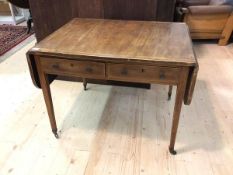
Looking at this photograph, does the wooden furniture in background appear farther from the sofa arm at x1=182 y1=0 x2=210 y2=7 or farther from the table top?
the sofa arm at x1=182 y1=0 x2=210 y2=7

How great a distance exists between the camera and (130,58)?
3.76 ft

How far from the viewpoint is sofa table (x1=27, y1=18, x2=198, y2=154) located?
1.15m

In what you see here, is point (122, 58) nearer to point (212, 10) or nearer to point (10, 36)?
point (212, 10)

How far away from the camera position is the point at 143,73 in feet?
3.92

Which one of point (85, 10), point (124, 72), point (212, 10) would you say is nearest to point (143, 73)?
point (124, 72)

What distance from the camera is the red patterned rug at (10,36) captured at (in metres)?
3.21

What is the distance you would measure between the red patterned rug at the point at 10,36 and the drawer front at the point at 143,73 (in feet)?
7.99

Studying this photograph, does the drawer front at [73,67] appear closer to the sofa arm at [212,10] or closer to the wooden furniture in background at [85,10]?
the wooden furniture in background at [85,10]

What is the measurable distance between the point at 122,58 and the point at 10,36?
3157mm

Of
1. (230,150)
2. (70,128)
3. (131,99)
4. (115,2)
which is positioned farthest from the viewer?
(131,99)

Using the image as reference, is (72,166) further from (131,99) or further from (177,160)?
(131,99)

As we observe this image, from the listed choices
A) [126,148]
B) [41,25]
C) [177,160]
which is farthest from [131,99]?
[41,25]

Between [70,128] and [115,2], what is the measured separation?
1.16 meters

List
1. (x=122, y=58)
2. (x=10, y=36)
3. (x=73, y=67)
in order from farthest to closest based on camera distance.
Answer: (x=10, y=36) → (x=73, y=67) → (x=122, y=58)
